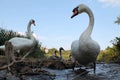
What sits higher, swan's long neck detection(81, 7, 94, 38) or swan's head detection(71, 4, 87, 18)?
swan's head detection(71, 4, 87, 18)

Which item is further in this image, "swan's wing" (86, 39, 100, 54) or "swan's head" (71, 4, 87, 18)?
"swan's head" (71, 4, 87, 18)

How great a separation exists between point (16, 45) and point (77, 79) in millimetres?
8043

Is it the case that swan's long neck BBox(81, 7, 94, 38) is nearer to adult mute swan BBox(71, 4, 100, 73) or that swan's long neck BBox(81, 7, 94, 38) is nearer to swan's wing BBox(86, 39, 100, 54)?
adult mute swan BBox(71, 4, 100, 73)

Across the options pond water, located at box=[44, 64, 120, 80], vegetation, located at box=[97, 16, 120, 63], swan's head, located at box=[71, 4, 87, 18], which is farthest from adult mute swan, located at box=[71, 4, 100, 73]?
vegetation, located at box=[97, 16, 120, 63]

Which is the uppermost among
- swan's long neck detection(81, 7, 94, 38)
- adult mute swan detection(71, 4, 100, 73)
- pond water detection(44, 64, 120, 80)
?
swan's long neck detection(81, 7, 94, 38)

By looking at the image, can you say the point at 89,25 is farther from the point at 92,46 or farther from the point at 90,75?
the point at 90,75

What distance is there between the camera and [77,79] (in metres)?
7.30

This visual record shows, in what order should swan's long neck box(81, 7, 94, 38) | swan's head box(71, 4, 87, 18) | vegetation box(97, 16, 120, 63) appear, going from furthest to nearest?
vegetation box(97, 16, 120, 63), swan's head box(71, 4, 87, 18), swan's long neck box(81, 7, 94, 38)

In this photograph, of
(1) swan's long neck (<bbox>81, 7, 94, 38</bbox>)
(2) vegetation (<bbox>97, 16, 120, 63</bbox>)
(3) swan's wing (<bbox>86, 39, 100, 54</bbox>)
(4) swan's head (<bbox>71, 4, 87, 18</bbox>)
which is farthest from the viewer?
(2) vegetation (<bbox>97, 16, 120, 63</bbox>)

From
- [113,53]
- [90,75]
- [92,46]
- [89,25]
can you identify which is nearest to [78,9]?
[89,25]

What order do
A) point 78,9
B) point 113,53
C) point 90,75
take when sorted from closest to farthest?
1. point 90,75
2. point 78,9
3. point 113,53

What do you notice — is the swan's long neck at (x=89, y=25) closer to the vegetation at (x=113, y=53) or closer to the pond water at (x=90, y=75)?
the pond water at (x=90, y=75)

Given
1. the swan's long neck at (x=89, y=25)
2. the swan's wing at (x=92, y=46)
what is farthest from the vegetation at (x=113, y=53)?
the swan's wing at (x=92, y=46)

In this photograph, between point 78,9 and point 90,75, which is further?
point 78,9
